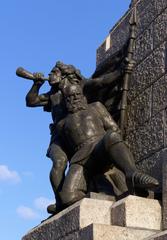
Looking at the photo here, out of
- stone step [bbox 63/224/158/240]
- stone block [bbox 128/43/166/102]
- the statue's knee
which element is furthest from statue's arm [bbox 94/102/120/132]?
stone step [bbox 63/224/158/240]

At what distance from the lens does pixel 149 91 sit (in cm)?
681

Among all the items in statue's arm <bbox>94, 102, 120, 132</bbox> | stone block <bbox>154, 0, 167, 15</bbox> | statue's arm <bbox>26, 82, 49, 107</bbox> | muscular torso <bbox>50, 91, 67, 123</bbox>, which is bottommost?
statue's arm <bbox>94, 102, 120, 132</bbox>

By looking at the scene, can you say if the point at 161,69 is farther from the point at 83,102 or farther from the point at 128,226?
the point at 128,226

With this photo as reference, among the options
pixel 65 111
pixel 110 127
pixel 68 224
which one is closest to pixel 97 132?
pixel 110 127

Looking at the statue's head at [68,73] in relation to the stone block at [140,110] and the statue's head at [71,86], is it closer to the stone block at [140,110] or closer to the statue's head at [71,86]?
the statue's head at [71,86]

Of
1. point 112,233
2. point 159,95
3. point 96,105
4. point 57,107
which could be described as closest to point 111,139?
point 159,95

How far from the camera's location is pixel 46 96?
784cm

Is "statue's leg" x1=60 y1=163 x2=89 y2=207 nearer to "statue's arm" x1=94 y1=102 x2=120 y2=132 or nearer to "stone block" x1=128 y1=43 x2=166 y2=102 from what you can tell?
"statue's arm" x1=94 y1=102 x2=120 y2=132

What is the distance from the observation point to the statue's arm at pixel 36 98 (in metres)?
7.74

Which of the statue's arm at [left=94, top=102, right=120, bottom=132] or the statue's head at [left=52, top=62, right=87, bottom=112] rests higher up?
the statue's head at [left=52, top=62, right=87, bottom=112]

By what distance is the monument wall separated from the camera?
6.35 metres

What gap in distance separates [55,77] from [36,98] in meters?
0.44

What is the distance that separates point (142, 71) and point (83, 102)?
0.81m

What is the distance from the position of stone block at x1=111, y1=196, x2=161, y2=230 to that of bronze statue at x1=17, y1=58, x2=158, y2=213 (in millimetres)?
177
